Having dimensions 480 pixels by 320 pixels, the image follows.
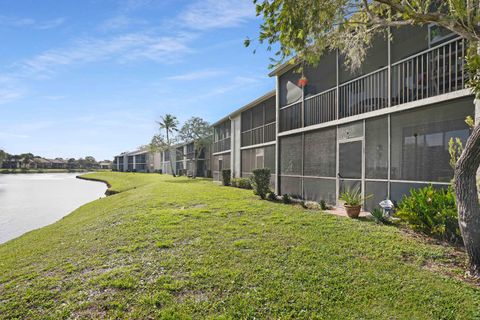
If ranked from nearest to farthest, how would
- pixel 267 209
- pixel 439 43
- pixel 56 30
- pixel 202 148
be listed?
pixel 439 43 → pixel 267 209 → pixel 56 30 → pixel 202 148

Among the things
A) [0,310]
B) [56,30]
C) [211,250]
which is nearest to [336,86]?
[211,250]

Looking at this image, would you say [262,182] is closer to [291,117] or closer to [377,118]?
[291,117]

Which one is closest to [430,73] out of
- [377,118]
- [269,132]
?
[377,118]

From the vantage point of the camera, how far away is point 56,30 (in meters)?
11.0

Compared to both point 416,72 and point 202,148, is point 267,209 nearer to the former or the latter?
point 416,72

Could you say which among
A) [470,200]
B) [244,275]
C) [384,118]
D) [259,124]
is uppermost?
[259,124]

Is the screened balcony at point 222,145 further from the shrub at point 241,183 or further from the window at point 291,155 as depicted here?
the window at point 291,155

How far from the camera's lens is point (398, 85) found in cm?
758

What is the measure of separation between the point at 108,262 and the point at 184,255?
1499 mm

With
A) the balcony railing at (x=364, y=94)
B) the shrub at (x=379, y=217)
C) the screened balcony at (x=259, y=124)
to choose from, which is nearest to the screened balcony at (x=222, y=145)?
the screened balcony at (x=259, y=124)

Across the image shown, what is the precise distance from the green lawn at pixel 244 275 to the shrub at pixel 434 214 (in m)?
0.40

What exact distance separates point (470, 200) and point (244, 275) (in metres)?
3.62

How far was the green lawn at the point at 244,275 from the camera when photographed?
343cm

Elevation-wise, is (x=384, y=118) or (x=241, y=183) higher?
(x=384, y=118)
